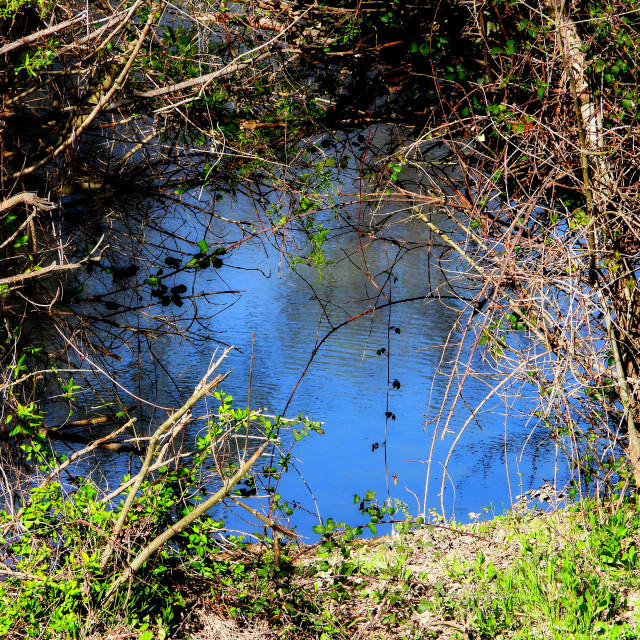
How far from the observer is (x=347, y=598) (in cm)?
309

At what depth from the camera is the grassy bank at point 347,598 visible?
2596mm

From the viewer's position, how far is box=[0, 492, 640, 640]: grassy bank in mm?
2596

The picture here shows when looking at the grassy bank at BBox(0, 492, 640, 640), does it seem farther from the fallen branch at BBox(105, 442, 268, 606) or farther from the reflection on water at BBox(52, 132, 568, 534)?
the reflection on water at BBox(52, 132, 568, 534)

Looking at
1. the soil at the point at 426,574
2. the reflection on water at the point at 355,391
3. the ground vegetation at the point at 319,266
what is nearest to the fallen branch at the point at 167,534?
the ground vegetation at the point at 319,266

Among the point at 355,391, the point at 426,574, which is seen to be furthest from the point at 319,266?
the point at 355,391

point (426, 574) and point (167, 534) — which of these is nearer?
point (167, 534)

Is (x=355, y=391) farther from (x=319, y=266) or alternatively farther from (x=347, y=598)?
(x=347, y=598)

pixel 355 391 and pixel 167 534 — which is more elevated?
pixel 355 391

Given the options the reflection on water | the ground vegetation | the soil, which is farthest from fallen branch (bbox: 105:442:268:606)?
the reflection on water

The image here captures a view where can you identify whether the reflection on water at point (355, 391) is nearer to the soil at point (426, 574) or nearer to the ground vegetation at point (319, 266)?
the soil at point (426, 574)

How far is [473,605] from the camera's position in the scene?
299 centimetres

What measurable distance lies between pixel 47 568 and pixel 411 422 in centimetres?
493

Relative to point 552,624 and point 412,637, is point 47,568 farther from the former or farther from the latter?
point 552,624

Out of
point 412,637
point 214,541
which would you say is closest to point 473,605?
point 412,637
